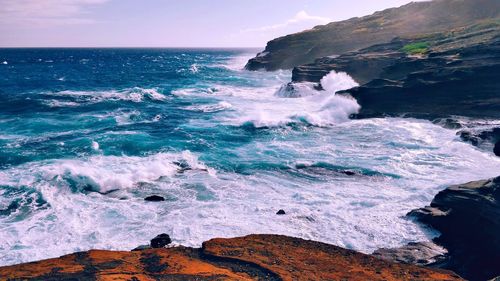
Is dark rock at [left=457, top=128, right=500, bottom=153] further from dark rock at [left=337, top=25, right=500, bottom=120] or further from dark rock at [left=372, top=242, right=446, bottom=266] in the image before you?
dark rock at [left=372, top=242, right=446, bottom=266]

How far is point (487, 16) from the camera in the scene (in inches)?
2936

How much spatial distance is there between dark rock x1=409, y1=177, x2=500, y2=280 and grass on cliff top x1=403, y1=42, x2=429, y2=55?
1493 inches

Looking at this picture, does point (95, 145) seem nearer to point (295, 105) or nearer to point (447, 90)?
point (295, 105)

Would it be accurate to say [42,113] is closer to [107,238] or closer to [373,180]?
[107,238]

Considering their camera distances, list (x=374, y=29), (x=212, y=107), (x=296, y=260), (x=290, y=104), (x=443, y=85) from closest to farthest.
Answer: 1. (x=296, y=260)
2. (x=443, y=85)
3. (x=212, y=107)
4. (x=290, y=104)
5. (x=374, y=29)

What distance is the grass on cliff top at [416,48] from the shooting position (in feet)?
168

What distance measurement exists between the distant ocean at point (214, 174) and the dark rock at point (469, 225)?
88 centimetres

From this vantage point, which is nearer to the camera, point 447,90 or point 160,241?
point 160,241

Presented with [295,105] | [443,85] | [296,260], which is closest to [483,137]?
[443,85]

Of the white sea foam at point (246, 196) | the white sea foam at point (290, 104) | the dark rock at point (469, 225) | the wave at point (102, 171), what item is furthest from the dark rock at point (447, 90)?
the wave at point (102, 171)

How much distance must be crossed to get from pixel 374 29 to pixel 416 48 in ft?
114

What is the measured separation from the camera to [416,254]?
14.0 metres

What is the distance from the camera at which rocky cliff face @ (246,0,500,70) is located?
78938mm

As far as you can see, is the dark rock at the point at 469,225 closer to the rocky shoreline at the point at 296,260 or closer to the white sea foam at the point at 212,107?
the rocky shoreline at the point at 296,260
